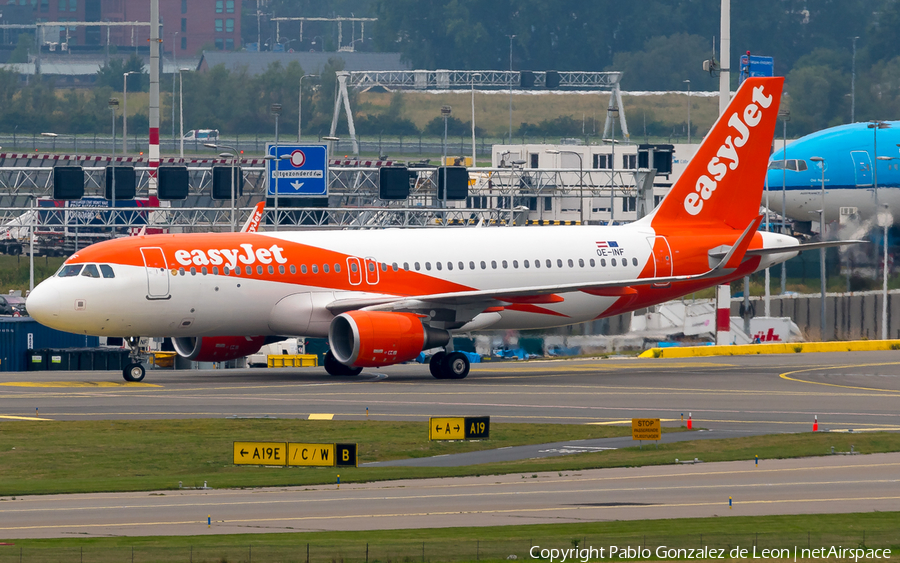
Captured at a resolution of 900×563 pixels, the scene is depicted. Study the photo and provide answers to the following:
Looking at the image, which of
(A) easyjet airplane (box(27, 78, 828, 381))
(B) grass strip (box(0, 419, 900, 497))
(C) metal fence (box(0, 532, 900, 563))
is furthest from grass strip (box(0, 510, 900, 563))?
(A) easyjet airplane (box(27, 78, 828, 381))

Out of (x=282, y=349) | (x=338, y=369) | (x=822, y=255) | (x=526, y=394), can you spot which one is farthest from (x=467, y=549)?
(x=822, y=255)

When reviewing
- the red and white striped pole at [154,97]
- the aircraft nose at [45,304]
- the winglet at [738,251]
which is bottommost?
the aircraft nose at [45,304]

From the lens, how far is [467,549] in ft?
66.9

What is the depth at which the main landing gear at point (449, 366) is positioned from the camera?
47500 millimetres

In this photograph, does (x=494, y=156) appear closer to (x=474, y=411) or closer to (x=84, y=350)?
(x=84, y=350)

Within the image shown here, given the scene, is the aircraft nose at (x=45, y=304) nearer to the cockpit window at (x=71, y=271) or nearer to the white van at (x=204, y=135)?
the cockpit window at (x=71, y=271)

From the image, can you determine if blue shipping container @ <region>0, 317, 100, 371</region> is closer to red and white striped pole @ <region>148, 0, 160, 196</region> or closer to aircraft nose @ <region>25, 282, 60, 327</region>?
aircraft nose @ <region>25, 282, 60, 327</region>

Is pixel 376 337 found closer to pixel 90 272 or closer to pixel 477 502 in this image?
pixel 90 272

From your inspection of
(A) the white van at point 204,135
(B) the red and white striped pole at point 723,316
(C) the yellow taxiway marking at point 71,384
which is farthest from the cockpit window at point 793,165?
(A) the white van at point 204,135

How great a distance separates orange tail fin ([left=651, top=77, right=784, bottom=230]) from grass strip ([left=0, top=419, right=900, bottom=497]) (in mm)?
18224

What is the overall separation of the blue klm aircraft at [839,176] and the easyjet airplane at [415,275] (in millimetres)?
29941

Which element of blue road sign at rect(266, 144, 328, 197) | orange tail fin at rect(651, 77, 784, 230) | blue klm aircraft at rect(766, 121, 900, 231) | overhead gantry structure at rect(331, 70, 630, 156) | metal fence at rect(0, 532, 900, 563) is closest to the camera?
metal fence at rect(0, 532, 900, 563)

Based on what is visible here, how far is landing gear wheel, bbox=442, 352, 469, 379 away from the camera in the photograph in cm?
4747

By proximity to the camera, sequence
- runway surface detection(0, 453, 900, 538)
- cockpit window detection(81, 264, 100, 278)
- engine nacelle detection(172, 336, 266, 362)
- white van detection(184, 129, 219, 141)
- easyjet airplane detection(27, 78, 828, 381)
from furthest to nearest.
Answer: white van detection(184, 129, 219, 141) < engine nacelle detection(172, 336, 266, 362) < easyjet airplane detection(27, 78, 828, 381) < cockpit window detection(81, 264, 100, 278) < runway surface detection(0, 453, 900, 538)
